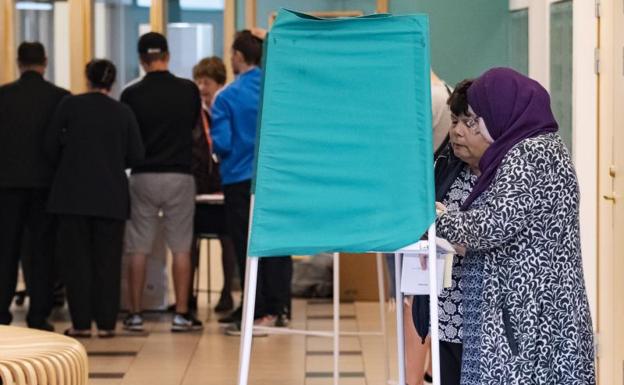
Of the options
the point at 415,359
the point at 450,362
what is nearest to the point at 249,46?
the point at 415,359

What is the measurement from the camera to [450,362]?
3783mm

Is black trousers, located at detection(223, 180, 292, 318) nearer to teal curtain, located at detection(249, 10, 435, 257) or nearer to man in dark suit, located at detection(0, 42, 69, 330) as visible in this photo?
man in dark suit, located at detection(0, 42, 69, 330)

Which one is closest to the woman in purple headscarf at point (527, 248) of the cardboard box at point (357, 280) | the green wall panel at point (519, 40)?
the green wall panel at point (519, 40)

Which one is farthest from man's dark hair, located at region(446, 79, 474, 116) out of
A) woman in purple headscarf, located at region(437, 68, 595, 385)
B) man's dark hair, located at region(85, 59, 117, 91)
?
man's dark hair, located at region(85, 59, 117, 91)

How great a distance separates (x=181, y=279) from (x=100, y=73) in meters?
Result: 1.29

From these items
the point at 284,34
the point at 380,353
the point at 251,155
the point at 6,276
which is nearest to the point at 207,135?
the point at 251,155

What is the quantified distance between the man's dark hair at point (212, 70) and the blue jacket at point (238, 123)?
3.87 feet

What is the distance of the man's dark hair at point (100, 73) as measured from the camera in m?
7.30

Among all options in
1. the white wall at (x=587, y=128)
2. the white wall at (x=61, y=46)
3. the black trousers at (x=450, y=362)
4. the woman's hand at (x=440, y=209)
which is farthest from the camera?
the white wall at (x=61, y=46)

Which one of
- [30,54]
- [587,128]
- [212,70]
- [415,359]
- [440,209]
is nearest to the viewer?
[440,209]

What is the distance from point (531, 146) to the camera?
3.31 m

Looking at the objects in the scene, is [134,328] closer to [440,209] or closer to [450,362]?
[450,362]

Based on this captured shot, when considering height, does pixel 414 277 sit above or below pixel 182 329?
above

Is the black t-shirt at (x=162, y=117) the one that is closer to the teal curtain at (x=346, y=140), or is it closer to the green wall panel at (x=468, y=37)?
the green wall panel at (x=468, y=37)
